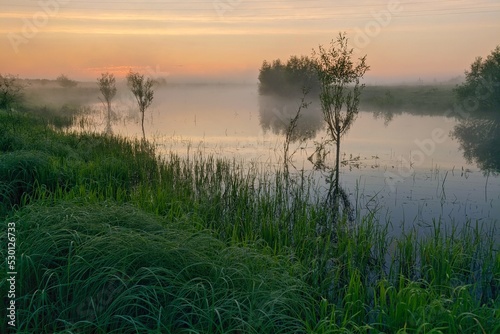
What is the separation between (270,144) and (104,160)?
469 inches

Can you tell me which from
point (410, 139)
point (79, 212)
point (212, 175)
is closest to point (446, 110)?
point (410, 139)

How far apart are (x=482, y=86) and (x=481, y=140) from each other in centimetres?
1637

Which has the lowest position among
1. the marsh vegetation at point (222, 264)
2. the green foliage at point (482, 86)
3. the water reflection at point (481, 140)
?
the marsh vegetation at point (222, 264)

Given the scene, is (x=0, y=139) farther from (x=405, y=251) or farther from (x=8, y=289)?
(x=405, y=251)

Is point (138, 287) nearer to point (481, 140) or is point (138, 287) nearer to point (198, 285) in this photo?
point (198, 285)

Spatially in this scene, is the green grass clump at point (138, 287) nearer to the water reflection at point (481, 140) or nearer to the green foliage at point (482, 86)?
the water reflection at point (481, 140)

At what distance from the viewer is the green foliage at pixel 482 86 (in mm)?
40269

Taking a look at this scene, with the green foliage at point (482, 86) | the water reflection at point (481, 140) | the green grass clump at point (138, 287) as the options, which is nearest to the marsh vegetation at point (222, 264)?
the green grass clump at point (138, 287)

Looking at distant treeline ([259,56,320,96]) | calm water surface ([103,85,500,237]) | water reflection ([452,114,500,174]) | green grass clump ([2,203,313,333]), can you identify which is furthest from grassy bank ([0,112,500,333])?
distant treeline ([259,56,320,96])

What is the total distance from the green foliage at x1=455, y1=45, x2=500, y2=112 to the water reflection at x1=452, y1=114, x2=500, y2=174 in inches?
64.3

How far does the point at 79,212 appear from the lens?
595 cm

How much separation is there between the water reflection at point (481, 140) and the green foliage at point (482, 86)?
5.36ft

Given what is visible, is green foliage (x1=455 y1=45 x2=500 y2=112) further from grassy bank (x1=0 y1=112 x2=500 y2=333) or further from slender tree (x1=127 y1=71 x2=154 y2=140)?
grassy bank (x1=0 y1=112 x2=500 y2=333)

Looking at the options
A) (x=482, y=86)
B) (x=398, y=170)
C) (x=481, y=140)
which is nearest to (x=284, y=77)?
(x=482, y=86)
